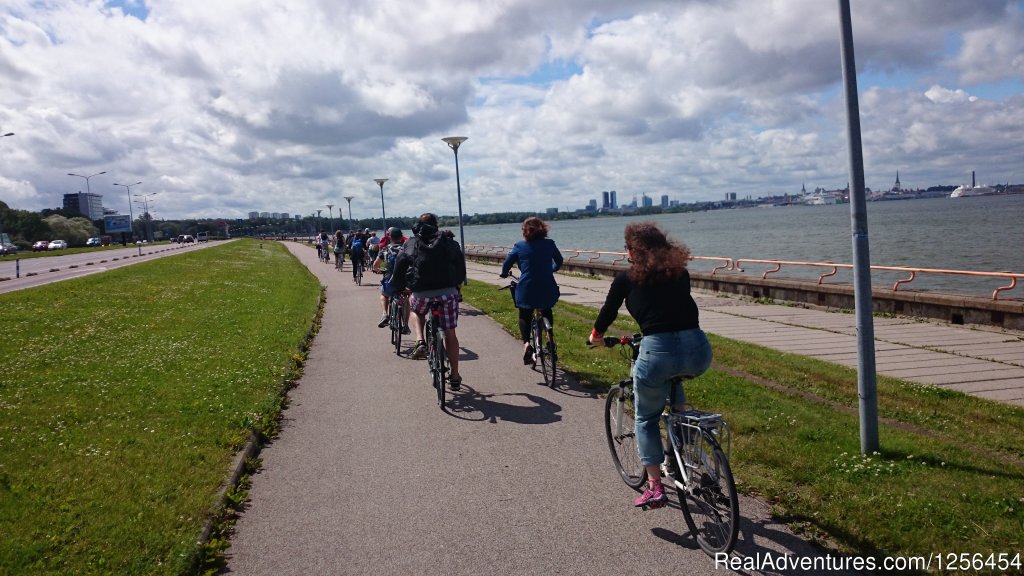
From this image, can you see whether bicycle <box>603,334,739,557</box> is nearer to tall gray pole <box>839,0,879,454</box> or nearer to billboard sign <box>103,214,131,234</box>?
tall gray pole <box>839,0,879,454</box>

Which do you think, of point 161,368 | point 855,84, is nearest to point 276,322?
point 161,368

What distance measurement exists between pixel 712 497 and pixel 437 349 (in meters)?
3.88

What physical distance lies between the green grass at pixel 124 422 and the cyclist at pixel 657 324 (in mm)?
2534

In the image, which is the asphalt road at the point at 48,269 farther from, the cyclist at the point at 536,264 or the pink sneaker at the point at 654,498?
the pink sneaker at the point at 654,498

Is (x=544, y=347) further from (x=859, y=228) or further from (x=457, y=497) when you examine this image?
(x=859, y=228)

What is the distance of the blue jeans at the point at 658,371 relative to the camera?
3.90m

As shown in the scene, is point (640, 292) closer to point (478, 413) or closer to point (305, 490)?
point (305, 490)

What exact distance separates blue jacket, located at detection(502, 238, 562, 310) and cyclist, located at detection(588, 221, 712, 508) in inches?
144

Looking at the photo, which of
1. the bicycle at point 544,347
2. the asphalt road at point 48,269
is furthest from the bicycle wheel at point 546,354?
the asphalt road at point 48,269

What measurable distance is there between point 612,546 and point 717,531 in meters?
0.55

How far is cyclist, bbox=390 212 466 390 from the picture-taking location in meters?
7.31

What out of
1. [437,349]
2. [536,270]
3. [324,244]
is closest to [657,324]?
[437,349]

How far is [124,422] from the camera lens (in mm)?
6340

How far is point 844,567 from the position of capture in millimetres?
3572
